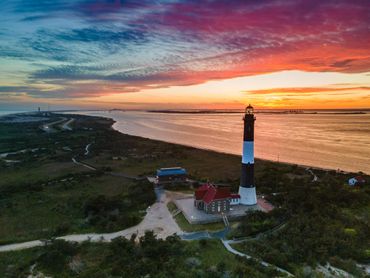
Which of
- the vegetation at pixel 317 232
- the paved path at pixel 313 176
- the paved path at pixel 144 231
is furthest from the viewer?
the paved path at pixel 313 176

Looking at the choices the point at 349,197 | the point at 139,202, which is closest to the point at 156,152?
the point at 139,202

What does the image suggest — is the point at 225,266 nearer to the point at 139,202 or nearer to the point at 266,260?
the point at 266,260

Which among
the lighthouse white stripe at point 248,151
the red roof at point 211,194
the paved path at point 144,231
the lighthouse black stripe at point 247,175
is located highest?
the lighthouse white stripe at point 248,151

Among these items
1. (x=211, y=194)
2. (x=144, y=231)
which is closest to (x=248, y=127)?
(x=211, y=194)

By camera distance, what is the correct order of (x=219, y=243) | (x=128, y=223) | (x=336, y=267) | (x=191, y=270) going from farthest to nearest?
(x=128, y=223), (x=219, y=243), (x=336, y=267), (x=191, y=270)

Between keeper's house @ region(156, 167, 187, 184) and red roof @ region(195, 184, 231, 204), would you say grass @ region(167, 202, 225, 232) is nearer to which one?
red roof @ region(195, 184, 231, 204)

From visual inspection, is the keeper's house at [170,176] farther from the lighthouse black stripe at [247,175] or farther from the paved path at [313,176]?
the paved path at [313,176]

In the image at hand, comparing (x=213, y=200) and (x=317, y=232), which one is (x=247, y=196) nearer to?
(x=213, y=200)

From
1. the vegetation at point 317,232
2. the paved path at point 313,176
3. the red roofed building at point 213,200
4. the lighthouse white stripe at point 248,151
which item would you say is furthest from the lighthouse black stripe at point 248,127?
the paved path at point 313,176
